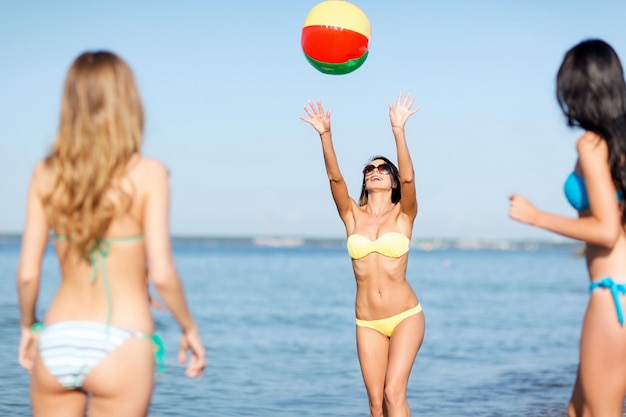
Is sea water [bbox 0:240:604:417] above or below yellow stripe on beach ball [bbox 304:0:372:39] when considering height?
below

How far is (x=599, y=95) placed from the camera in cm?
380

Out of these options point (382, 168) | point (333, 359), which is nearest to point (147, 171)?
point (382, 168)

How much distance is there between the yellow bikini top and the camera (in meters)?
6.43

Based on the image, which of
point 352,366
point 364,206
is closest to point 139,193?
point 364,206

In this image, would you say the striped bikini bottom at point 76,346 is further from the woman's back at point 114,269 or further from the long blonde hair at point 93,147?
the long blonde hair at point 93,147

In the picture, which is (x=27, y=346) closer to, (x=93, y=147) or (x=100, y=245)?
(x=100, y=245)

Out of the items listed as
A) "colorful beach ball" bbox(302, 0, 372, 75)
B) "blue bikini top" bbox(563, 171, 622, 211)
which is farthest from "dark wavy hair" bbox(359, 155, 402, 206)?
"blue bikini top" bbox(563, 171, 622, 211)

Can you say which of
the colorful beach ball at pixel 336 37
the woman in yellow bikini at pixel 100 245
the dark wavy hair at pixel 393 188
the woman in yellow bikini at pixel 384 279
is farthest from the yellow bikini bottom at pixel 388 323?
the woman in yellow bikini at pixel 100 245

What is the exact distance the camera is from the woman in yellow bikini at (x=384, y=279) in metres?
6.23

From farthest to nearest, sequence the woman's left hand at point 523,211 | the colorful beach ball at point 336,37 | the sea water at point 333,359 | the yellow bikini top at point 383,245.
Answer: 1. the sea water at point 333,359
2. the colorful beach ball at point 336,37
3. the yellow bikini top at point 383,245
4. the woman's left hand at point 523,211

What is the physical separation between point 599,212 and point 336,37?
367 centimetres

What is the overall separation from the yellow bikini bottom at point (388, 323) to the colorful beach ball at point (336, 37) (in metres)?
2.10

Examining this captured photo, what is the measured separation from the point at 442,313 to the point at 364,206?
16.2 m

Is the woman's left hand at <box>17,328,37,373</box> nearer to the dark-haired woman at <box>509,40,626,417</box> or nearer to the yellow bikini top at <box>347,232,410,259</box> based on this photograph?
the dark-haired woman at <box>509,40,626,417</box>
